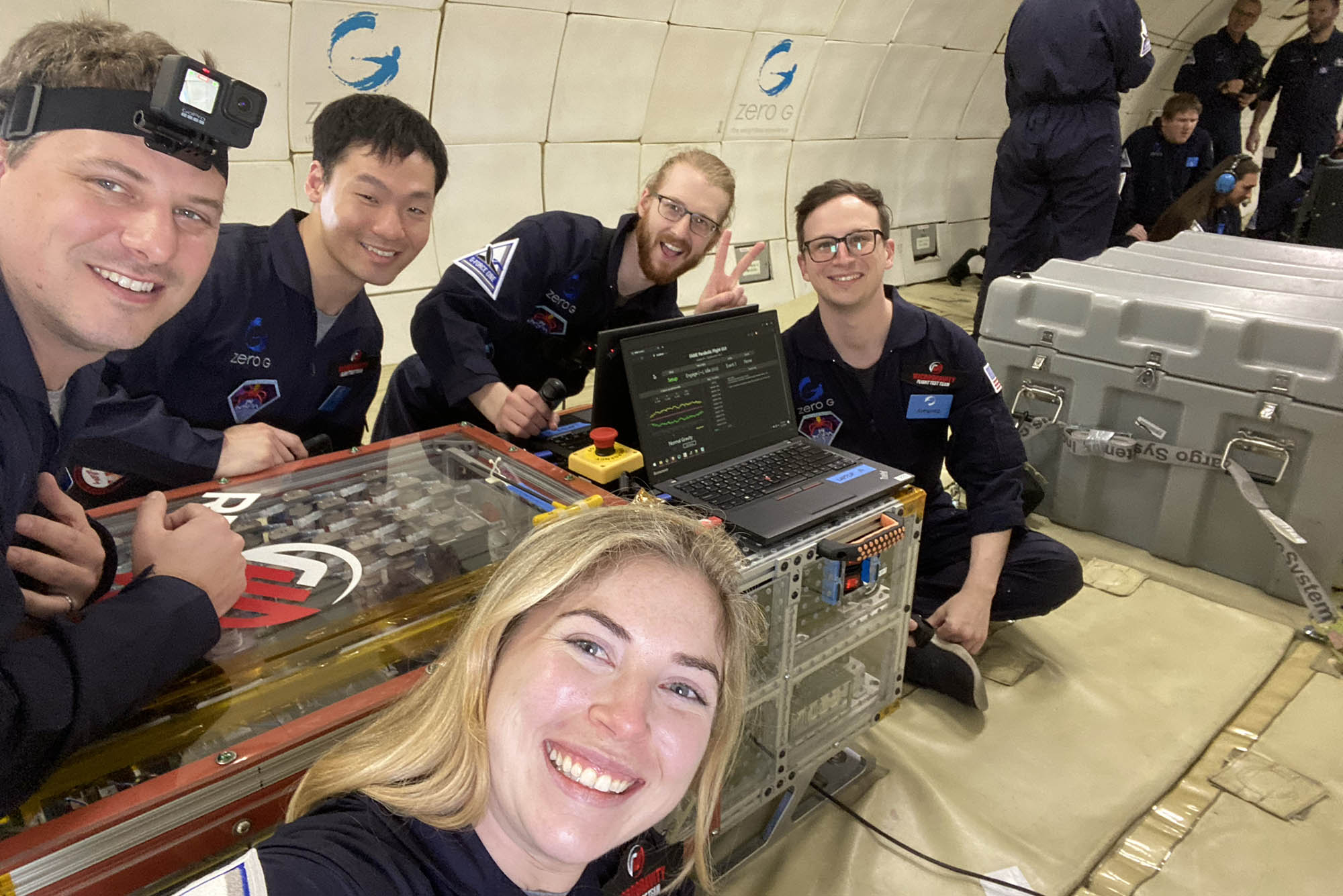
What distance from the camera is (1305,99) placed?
23.6ft

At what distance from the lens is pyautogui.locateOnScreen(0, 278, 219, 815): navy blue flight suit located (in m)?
0.86

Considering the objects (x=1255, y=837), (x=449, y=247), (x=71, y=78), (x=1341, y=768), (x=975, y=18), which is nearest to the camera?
(x=71, y=78)

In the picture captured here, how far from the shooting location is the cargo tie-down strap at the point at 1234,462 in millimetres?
2779

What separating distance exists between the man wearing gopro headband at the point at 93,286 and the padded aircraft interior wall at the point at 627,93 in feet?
9.49

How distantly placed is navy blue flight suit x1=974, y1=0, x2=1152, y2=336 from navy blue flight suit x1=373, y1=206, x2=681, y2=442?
2.42 metres

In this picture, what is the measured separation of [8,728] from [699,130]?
5535mm

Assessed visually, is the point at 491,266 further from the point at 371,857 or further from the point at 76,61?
the point at 371,857

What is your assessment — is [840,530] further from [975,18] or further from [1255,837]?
[975,18]

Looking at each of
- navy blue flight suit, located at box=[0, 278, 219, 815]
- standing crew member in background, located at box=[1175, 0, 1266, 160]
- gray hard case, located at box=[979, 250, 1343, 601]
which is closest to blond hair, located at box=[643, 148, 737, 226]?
gray hard case, located at box=[979, 250, 1343, 601]

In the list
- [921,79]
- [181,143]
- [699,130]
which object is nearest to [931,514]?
[181,143]

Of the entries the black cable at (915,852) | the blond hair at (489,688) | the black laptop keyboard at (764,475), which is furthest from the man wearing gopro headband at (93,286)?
the black cable at (915,852)

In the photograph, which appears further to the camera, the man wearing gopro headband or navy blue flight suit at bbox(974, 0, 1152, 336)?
navy blue flight suit at bbox(974, 0, 1152, 336)

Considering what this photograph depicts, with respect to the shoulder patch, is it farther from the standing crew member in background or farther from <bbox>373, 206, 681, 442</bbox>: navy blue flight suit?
the standing crew member in background

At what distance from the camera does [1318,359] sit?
8.95 ft
